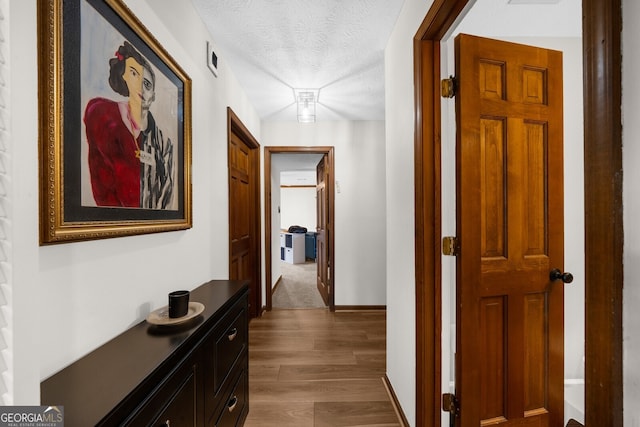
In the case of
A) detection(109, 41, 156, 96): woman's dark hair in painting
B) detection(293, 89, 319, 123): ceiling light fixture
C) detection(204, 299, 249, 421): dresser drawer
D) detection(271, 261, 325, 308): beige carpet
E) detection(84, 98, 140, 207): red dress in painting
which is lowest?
detection(271, 261, 325, 308): beige carpet

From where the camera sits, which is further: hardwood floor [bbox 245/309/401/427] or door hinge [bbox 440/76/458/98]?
hardwood floor [bbox 245/309/401/427]

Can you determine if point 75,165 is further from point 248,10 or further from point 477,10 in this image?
point 477,10

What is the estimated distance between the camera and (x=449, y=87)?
4.15 feet

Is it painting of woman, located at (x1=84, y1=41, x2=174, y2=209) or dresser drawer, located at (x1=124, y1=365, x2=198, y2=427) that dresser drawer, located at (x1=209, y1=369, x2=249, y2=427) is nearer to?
dresser drawer, located at (x1=124, y1=365, x2=198, y2=427)

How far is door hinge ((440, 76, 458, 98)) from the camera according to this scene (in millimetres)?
1259

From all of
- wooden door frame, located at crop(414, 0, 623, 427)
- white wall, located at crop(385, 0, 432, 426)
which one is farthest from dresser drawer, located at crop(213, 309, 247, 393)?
wooden door frame, located at crop(414, 0, 623, 427)

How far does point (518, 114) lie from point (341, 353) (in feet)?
6.97

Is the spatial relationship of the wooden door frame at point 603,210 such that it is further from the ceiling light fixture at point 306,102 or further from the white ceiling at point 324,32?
the ceiling light fixture at point 306,102

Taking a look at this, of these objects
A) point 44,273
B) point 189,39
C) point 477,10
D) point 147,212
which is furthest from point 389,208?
point 44,273

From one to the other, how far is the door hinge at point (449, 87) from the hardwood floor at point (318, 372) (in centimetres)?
183

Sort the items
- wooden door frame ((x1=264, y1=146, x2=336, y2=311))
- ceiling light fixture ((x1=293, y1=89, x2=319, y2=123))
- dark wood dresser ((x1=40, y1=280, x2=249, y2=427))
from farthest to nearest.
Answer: wooden door frame ((x1=264, y1=146, x2=336, y2=311)) → ceiling light fixture ((x1=293, y1=89, x2=319, y2=123)) → dark wood dresser ((x1=40, y1=280, x2=249, y2=427))

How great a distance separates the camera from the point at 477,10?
4.84 feet

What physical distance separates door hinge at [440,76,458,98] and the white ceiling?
10.7 inches

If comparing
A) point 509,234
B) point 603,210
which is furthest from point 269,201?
point 603,210
